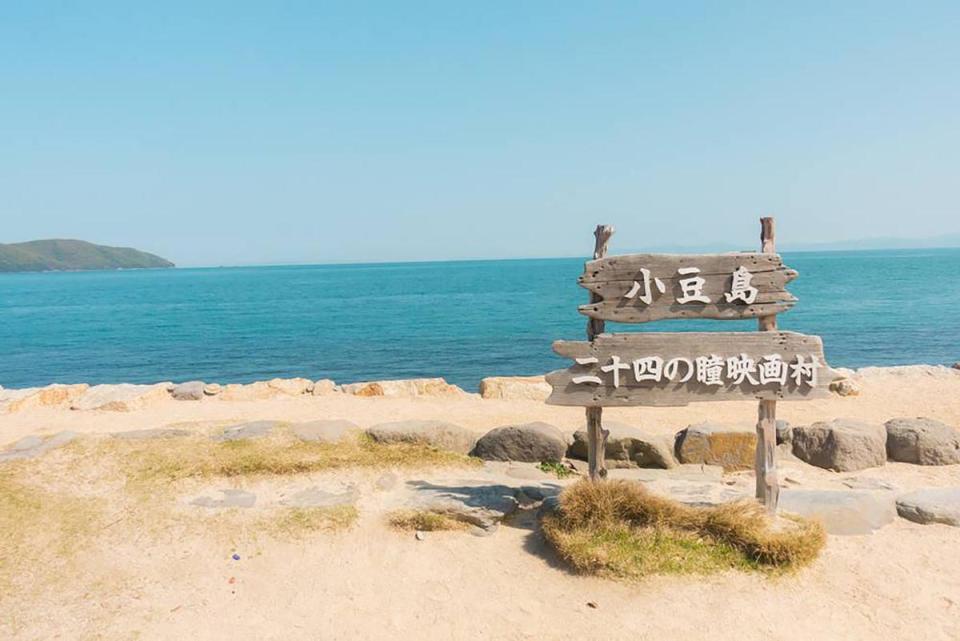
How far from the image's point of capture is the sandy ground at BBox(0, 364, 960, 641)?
629 cm

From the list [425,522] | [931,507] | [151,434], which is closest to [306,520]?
[425,522]

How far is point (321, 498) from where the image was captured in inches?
360

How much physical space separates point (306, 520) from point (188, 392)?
1052cm

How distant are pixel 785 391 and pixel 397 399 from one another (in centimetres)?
1047

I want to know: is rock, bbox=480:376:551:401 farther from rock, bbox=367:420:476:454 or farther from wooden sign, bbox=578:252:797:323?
wooden sign, bbox=578:252:797:323

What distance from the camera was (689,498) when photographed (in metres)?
8.99

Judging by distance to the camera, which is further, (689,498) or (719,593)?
(689,498)

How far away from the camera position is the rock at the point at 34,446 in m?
10.3

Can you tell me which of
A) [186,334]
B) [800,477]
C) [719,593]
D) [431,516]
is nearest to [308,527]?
[431,516]

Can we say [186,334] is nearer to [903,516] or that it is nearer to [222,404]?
[222,404]

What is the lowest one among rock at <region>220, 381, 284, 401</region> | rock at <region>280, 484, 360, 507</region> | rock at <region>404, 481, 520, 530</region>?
rock at <region>220, 381, 284, 401</region>

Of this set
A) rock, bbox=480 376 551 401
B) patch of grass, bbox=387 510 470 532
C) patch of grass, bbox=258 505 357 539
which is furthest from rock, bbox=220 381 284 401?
patch of grass, bbox=387 510 470 532

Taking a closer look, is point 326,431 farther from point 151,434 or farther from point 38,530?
point 38,530

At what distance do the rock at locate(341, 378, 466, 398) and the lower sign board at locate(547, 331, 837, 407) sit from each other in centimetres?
983
